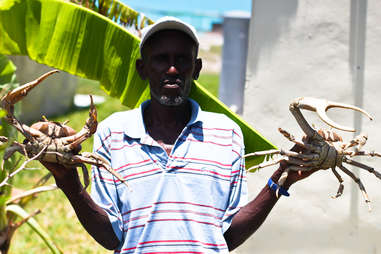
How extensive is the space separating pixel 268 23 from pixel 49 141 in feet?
8.46

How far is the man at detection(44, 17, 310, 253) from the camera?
6.10 feet

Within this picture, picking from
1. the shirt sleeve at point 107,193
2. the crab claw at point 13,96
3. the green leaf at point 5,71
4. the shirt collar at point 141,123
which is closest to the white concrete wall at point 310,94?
the green leaf at point 5,71

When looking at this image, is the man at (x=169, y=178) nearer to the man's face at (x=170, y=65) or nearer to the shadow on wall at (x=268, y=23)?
the man's face at (x=170, y=65)

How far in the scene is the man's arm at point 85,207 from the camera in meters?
1.82

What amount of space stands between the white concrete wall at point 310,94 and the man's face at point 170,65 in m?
1.91

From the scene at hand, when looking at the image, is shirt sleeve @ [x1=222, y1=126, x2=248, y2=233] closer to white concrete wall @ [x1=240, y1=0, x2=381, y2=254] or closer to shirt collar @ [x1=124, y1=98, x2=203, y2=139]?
shirt collar @ [x1=124, y1=98, x2=203, y2=139]

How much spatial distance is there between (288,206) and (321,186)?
290 millimetres

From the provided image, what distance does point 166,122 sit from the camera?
6.78 ft

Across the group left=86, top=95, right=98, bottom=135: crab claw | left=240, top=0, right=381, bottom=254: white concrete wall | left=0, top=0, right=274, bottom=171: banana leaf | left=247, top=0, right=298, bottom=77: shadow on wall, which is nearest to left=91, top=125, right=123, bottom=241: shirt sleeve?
left=86, top=95, right=98, bottom=135: crab claw

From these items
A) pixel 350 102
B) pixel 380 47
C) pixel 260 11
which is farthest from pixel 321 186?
pixel 260 11

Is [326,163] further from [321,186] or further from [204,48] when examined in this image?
[204,48]

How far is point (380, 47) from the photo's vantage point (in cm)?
365

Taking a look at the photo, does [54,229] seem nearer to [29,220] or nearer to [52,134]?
[29,220]

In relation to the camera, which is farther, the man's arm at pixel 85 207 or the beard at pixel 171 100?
the beard at pixel 171 100
